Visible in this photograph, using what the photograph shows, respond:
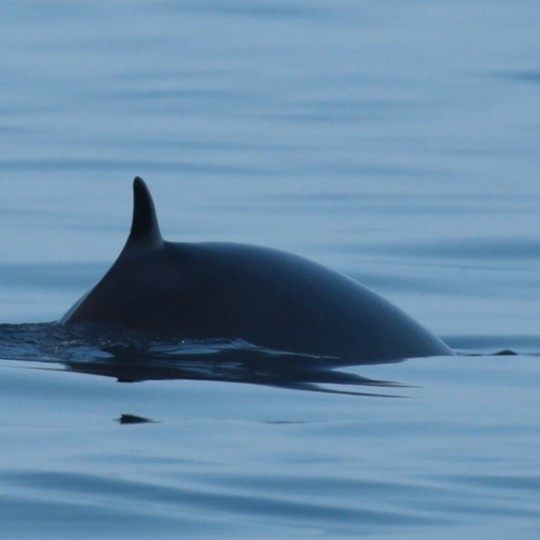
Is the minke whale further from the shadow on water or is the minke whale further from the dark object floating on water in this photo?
the dark object floating on water

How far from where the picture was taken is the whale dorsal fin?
9516mm

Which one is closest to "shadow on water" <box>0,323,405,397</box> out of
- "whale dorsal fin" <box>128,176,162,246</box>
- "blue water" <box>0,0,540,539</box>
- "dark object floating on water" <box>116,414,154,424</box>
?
"blue water" <box>0,0,540,539</box>

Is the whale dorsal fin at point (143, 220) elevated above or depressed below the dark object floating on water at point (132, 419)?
above

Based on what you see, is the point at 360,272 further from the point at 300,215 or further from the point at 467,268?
the point at 300,215

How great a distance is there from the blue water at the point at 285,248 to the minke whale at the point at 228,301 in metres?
0.22

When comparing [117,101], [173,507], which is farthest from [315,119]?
[173,507]

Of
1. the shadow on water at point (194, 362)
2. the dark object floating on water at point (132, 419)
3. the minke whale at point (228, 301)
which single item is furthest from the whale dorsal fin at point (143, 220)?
the dark object floating on water at point (132, 419)

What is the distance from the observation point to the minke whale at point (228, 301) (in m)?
9.59

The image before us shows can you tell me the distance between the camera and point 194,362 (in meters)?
9.54

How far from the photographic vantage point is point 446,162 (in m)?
22.2

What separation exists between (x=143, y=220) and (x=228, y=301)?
1.64ft

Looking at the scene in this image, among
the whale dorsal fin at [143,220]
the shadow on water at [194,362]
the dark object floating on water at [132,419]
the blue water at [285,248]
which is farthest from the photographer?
the whale dorsal fin at [143,220]

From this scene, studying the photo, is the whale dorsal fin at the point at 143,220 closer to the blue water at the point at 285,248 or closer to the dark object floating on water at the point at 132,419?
the blue water at the point at 285,248

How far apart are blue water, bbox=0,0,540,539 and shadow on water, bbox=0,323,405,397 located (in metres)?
0.04
